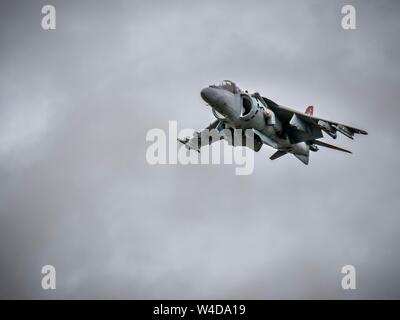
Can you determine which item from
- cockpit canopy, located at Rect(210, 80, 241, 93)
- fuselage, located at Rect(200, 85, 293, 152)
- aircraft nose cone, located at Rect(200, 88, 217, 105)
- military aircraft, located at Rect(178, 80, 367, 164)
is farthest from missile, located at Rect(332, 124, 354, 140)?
aircraft nose cone, located at Rect(200, 88, 217, 105)

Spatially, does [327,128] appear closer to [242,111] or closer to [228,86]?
[242,111]

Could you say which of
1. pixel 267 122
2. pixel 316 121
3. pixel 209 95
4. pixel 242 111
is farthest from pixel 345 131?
pixel 209 95

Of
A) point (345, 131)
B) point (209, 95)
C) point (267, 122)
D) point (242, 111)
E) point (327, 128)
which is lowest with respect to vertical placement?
point (345, 131)

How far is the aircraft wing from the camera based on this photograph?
43531 millimetres

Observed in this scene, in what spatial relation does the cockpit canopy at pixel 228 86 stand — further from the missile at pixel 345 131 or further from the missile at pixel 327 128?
the missile at pixel 345 131

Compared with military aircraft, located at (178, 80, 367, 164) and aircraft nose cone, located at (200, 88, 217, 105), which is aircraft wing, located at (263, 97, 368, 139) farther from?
aircraft nose cone, located at (200, 88, 217, 105)

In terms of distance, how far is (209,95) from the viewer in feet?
130

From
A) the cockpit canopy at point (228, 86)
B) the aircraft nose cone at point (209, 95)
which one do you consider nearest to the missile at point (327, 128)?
the cockpit canopy at point (228, 86)

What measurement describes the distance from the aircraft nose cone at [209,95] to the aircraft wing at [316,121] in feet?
19.2

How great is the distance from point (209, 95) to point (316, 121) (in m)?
9.08

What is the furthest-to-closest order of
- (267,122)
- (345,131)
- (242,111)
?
(345,131), (267,122), (242,111)
